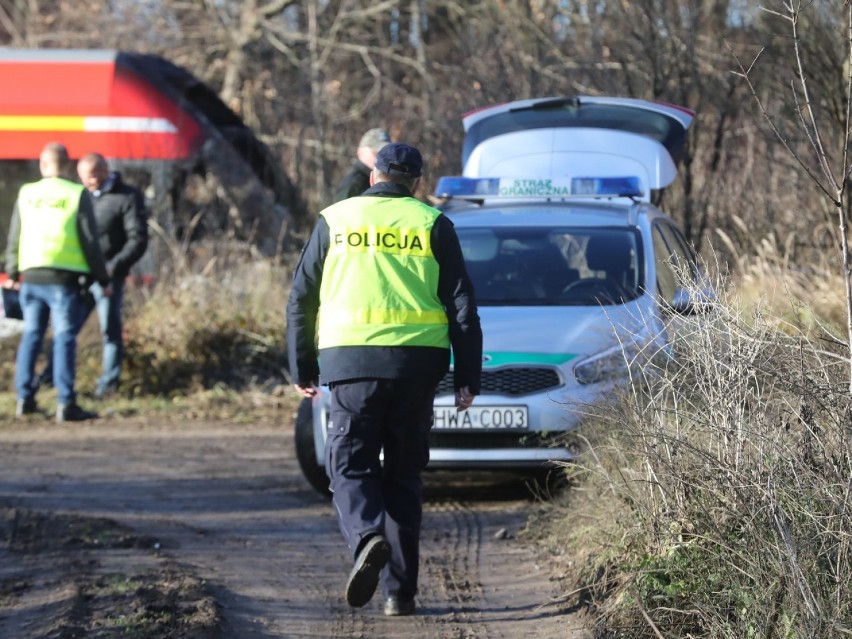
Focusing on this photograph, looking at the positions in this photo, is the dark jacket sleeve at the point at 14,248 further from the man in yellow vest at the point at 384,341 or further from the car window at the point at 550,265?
the man in yellow vest at the point at 384,341

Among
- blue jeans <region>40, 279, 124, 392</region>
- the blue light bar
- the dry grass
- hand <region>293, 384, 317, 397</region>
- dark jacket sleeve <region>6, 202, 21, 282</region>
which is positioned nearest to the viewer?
the dry grass

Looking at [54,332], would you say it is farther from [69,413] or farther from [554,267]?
[554,267]

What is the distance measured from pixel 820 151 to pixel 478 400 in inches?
126

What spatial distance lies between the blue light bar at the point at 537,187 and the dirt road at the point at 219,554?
188 centimetres

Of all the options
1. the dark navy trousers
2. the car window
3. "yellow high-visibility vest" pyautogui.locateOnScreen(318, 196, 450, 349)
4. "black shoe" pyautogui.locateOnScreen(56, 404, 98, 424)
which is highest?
"yellow high-visibility vest" pyautogui.locateOnScreen(318, 196, 450, 349)

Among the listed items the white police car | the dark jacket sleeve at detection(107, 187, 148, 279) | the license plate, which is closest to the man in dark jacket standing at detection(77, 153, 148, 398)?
the dark jacket sleeve at detection(107, 187, 148, 279)

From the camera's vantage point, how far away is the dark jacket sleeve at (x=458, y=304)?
5.23 m

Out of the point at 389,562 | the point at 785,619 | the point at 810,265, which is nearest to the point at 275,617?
the point at 389,562

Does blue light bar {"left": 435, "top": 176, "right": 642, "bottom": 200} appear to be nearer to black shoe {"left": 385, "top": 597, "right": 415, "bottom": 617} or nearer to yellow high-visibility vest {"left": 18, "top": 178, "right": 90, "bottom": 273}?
yellow high-visibility vest {"left": 18, "top": 178, "right": 90, "bottom": 273}

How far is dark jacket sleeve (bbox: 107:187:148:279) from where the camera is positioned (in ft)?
36.2

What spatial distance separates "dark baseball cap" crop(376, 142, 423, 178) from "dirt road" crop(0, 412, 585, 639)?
1.73 meters

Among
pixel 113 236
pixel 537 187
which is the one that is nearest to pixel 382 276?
pixel 537 187

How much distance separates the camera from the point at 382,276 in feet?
17.1

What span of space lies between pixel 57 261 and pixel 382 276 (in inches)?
221
